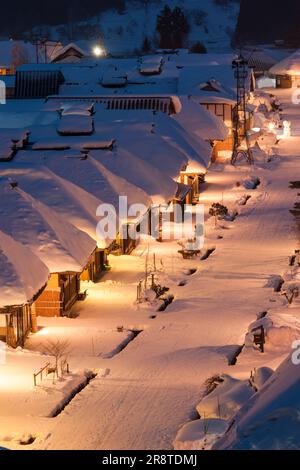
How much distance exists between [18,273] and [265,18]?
110m

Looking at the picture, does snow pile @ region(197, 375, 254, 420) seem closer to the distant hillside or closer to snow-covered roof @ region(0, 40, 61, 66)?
snow-covered roof @ region(0, 40, 61, 66)

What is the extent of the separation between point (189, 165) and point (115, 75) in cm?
1465

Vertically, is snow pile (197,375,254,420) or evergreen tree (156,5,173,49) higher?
evergreen tree (156,5,173,49)

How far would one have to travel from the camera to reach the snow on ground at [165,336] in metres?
15.2

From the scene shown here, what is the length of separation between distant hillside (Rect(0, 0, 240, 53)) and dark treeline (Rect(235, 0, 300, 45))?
3064 millimetres

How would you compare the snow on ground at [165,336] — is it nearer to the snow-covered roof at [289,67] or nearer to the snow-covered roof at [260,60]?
the snow-covered roof at [289,67]

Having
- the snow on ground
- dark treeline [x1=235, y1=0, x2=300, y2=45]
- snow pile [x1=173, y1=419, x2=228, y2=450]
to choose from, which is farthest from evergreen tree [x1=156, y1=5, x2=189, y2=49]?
snow pile [x1=173, y1=419, x2=228, y2=450]

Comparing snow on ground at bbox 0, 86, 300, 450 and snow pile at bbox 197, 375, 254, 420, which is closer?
snow pile at bbox 197, 375, 254, 420

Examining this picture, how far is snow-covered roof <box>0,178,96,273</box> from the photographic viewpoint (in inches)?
856

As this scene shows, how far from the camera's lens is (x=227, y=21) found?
446 ft

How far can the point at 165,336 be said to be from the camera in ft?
65.8

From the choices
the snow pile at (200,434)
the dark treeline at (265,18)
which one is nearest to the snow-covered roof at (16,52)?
the dark treeline at (265,18)

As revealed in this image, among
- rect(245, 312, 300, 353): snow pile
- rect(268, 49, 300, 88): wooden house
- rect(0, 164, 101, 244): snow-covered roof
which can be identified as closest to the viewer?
rect(245, 312, 300, 353): snow pile

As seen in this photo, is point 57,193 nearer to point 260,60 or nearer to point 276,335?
point 276,335
